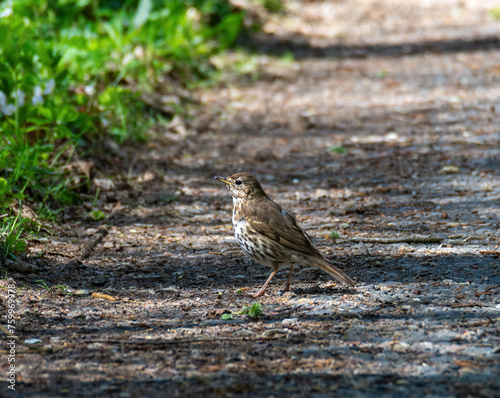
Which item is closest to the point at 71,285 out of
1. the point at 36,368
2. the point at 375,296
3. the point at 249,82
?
the point at 36,368

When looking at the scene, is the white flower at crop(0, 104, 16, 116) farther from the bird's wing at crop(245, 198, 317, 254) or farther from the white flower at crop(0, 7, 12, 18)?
the bird's wing at crop(245, 198, 317, 254)

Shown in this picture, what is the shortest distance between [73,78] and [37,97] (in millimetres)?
1400

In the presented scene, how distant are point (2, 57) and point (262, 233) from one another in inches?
125

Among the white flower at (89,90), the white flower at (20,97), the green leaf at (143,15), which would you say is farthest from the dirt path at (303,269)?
the green leaf at (143,15)

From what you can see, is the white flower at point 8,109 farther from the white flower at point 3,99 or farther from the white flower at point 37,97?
the white flower at point 37,97

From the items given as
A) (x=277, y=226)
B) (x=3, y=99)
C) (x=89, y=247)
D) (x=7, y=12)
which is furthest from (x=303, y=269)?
(x=7, y=12)

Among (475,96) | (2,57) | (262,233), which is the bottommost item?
(262,233)

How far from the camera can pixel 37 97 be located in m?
5.96

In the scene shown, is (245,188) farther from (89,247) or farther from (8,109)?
(8,109)

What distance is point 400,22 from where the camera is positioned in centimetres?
1421

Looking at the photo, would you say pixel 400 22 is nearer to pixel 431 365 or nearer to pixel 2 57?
pixel 2 57

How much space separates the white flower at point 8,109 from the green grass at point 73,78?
0.03ft

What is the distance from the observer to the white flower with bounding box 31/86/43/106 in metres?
5.93

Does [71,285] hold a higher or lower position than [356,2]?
lower
